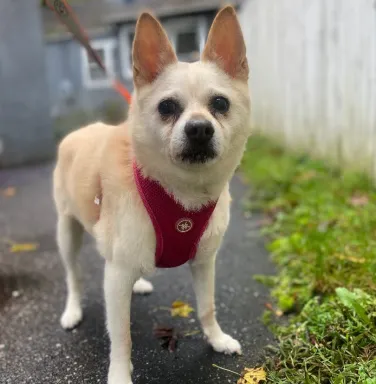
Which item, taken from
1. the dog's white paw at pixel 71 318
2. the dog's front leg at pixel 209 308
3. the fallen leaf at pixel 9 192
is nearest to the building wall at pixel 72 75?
the fallen leaf at pixel 9 192

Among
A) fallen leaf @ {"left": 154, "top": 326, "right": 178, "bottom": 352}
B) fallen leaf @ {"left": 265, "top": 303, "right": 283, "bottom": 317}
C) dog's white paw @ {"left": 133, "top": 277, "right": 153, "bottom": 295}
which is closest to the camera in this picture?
fallen leaf @ {"left": 154, "top": 326, "right": 178, "bottom": 352}

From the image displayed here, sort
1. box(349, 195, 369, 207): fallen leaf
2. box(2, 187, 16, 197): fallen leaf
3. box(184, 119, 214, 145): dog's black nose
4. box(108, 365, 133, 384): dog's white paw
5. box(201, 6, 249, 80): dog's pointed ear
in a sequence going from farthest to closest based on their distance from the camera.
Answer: box(2, 187, 16, 197): fallen leaf → box(349, 195, 369, 207): fallen leaf → box(108, 365, 133, 384): dog's white paw → box(201, 6, 249, 80): dog's pointed ear → box(184, 119, 214, 145): dog's black nose

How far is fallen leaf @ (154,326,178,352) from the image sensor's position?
284cm

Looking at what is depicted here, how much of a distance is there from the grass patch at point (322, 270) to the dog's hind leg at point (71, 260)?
135cm

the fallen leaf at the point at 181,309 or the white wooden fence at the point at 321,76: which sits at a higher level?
the white wooden fence at the point at 321,76

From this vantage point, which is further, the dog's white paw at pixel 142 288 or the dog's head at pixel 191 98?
the dog's white paw at pixel 142 288

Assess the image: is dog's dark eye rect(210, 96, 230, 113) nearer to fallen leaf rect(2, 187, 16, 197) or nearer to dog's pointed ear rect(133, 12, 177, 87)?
dog's pointed ear rect(133, 12, 177, 87)

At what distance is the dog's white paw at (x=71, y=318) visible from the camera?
310 cm

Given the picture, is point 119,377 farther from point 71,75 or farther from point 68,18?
point 71,75

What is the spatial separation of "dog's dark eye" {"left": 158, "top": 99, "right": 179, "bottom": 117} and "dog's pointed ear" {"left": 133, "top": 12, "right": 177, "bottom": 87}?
0.64 ft

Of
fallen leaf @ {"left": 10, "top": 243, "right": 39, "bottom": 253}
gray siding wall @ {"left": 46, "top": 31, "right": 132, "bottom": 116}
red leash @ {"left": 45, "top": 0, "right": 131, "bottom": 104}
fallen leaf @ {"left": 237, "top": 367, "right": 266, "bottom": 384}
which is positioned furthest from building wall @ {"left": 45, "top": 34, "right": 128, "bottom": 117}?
fallen leaf @ {"left": 237, "top": 367, "right": 266, "bottom": 384}

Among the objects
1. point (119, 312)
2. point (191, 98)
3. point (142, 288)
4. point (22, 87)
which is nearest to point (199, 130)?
point (191, 98)

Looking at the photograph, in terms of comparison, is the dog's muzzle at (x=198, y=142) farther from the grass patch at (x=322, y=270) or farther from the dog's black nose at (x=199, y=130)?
the grass patch at (x=322, y=270)

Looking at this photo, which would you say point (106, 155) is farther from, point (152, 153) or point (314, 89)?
point (314, 89)
